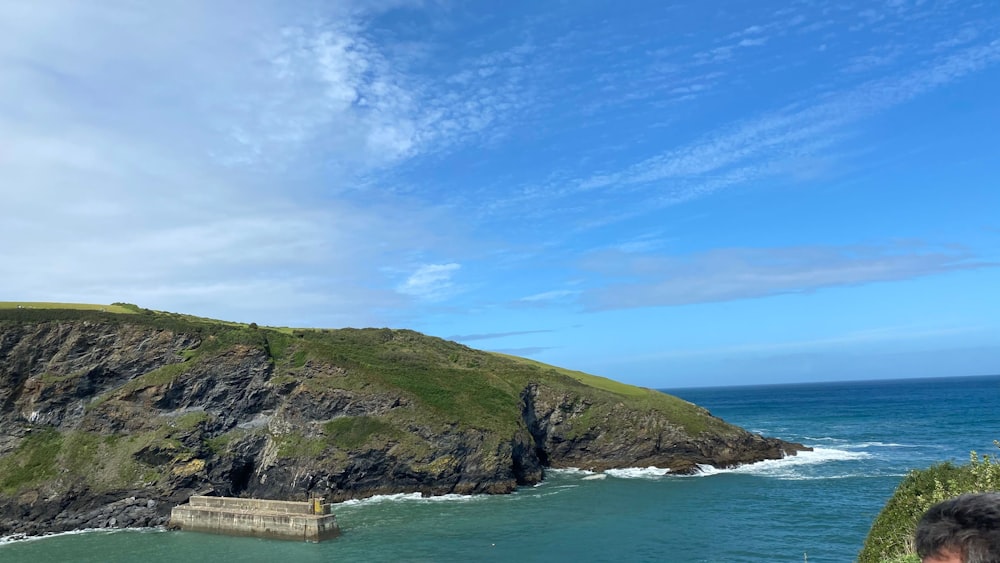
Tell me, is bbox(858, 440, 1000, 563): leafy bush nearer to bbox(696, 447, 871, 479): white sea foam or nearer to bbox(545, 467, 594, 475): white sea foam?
bbox(696, 447, 871, 479): white sea foam

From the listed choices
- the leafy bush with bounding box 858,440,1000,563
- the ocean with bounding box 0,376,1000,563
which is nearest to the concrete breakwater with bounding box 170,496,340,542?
the ocean with bounding box 0,376,1000,563

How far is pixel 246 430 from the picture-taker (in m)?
67.4

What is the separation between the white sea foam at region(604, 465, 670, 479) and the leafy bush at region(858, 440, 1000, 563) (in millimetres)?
45027

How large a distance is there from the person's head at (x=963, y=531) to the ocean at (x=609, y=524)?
37945 mm

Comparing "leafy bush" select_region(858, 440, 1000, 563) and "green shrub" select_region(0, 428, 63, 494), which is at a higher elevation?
"leafy bush" select_region(858, 440, 1000, 563)

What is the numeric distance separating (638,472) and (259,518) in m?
41.1

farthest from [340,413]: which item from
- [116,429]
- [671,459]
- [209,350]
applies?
[671,459]

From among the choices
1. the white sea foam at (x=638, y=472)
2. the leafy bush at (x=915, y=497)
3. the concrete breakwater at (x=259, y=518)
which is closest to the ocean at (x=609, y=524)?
the white sea foam at (x=638, y=472)

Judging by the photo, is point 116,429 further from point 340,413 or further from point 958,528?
point 958,528

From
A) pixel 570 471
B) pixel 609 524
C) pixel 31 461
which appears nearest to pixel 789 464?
pixel 570 471

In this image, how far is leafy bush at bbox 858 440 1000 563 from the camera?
1942 cm

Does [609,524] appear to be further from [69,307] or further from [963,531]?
[69,307]

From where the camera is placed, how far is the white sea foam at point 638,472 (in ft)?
222

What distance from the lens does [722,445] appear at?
245 ft
